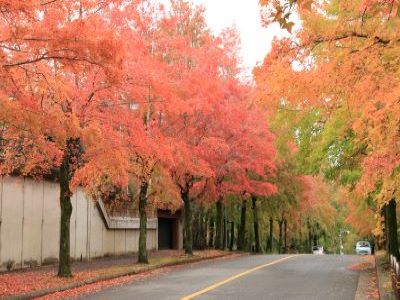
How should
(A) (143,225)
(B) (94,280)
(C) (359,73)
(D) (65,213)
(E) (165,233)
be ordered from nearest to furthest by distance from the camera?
(C) (359,73) < (B) (94,280) < (D) (65,213) < (A) (143,225) < (E) (165,233)

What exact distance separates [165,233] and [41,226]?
55.8 feet

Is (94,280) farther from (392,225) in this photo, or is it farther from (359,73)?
(359,73)

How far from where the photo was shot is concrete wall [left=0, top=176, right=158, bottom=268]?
18359 millimetres

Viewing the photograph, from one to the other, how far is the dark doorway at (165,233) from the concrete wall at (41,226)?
28.1 ft

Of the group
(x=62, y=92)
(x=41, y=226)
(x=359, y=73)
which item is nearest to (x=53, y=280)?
(x=62, y=92)

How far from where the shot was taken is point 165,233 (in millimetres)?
36969

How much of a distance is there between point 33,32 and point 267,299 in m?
7.49

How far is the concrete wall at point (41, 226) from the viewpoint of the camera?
18359 mm

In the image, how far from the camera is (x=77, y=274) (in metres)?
16.6

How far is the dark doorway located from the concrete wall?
857cm

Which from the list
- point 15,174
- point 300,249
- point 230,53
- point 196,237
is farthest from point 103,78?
point 300,249

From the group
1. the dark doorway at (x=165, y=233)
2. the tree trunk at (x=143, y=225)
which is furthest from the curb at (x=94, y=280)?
the dark doorway at (x=165, y=233)

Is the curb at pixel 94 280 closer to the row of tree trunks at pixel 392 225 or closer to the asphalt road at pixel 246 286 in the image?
the asphalt road at pixel 246 286

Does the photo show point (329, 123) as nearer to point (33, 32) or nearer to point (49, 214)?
point (33, 32)
